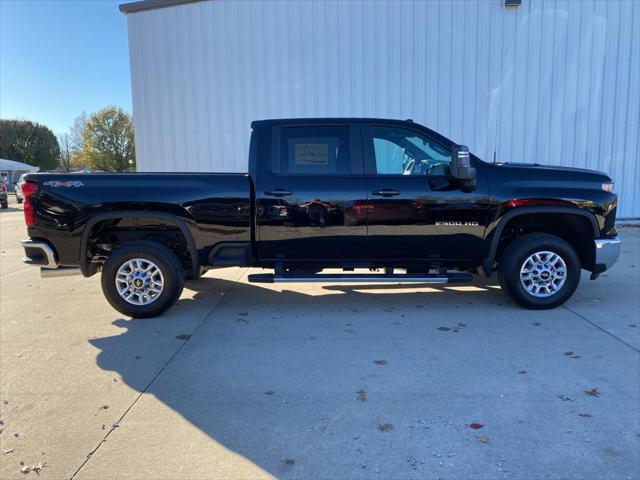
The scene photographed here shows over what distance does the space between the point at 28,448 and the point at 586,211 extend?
17.5 ft

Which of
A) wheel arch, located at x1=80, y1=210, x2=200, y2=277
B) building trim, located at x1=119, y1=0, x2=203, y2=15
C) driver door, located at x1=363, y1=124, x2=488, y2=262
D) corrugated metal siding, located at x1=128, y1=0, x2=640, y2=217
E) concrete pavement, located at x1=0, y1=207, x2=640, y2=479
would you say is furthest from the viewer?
building trim, located at x1=119, y1=0, x2=203, y2=15

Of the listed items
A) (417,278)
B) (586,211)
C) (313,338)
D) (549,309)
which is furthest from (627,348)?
(313,338)

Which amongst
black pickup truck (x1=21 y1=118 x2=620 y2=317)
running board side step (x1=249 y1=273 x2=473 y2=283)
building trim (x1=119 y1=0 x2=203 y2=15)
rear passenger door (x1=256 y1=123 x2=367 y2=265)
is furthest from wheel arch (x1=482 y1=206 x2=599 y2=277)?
building trim (x1=119 y1=0 x2=203 y2=15)

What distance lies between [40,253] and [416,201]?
401cm

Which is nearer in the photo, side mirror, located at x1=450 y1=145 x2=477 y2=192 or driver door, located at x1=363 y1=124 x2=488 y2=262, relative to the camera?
side mirror, located at x1=450 y1=145 x2=477 y2=192

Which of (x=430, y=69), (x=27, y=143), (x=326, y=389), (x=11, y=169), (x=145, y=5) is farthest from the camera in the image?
(x=27, y=143)

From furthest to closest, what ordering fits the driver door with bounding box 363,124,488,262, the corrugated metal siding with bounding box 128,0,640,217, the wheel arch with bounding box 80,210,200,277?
the corrugated metal siding with bounding box 128,0,640,217
the driver door with bounding box 363,124,488,262
the wheel arch with bounding box 80,210,200,277

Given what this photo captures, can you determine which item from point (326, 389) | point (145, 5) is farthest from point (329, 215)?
point (145, 5)

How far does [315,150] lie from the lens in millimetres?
5105

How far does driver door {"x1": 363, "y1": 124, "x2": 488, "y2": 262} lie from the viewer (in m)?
4.93

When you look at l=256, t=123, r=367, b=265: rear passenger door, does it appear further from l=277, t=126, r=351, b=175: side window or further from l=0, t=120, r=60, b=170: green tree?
l=0, t=120, r=60, b=170: green tree

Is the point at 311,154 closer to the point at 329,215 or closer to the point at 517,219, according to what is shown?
the point at 329,215

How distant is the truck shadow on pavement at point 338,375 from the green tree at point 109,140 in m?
56.0

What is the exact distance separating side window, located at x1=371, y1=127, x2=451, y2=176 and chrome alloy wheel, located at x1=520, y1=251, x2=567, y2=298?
4.62 feet
